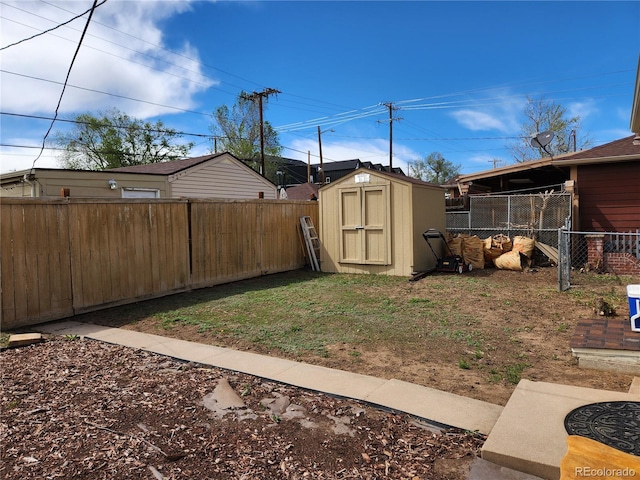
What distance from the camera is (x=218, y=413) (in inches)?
120

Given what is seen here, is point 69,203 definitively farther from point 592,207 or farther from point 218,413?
point 592,207

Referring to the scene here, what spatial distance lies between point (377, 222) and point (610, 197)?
20.8 ft

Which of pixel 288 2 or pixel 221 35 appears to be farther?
pixel 221 35

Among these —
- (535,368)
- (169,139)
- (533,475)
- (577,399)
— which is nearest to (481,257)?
(535,368)

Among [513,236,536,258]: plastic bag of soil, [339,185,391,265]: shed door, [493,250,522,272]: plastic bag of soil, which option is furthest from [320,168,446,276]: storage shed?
[513,236,536,258]: plastic bag of soil

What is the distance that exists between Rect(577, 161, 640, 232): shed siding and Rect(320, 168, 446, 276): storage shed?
3.90m

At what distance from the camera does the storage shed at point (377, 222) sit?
9.50m

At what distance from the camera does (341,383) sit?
353 cm

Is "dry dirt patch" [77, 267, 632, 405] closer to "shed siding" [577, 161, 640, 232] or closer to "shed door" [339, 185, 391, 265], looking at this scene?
"shed door" [339, 185, 391, 265]

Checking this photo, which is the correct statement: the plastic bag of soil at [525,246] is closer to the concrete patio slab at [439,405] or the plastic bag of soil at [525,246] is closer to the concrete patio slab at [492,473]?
the concrete patio slab at [439,405]

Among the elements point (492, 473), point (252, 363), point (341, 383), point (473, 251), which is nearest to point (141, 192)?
point (473, 251)

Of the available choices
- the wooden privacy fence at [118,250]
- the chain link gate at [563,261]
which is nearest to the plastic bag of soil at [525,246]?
the chain link gate at [563,261]

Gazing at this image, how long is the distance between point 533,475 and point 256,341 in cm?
335

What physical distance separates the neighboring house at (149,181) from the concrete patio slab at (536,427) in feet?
30.2
